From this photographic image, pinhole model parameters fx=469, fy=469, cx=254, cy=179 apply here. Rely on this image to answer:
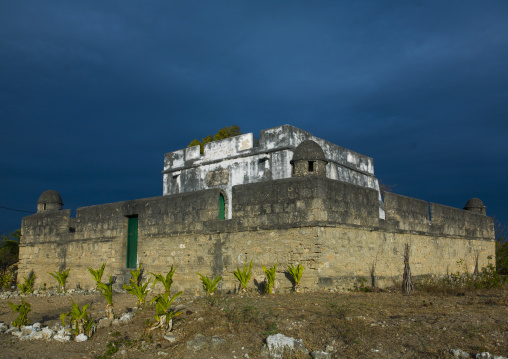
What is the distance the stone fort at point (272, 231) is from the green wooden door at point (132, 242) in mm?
30

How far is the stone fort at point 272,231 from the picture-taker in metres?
10.5

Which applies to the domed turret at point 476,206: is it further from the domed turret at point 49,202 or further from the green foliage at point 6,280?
the green foliage at point 6,280

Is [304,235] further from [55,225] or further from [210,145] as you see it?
[210,145]

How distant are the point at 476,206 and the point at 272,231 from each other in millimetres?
11047

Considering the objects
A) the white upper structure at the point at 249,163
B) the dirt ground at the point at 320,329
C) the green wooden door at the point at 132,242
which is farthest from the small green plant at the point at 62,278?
the white upper structure at the point at 249,163

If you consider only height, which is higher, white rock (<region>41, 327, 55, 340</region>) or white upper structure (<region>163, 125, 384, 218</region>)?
white upper structure (<region>163, 125, 384, 218</region>)

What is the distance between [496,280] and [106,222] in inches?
454

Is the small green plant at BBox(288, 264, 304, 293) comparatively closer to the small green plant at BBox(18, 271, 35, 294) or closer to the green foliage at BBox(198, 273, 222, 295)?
the green foliage at BBox(198, 273, 222, 295)

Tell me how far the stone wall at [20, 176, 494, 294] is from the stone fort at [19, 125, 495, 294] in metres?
0.03

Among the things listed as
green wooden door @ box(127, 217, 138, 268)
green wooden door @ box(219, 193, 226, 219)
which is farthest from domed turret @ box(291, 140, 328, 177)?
green wooden door @ box(127, 217, 138, 268)

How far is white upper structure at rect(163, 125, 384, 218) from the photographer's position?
61.3ft

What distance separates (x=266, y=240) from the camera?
35.8ft

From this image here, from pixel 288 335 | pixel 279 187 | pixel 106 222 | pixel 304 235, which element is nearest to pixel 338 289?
pixel 304 235

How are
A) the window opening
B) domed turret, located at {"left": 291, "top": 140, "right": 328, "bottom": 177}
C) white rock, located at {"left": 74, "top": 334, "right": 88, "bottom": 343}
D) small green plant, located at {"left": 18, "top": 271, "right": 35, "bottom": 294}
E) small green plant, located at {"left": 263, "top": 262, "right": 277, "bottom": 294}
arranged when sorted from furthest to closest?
small green plant, located at {"left": 18, "top": 271, "right": 35, "bottom": 294}, the window opening, domed turret, located at {"left": 291, "top": 140, "right": 328, "bottom": 177}, small green plant, located at {"left": 263, "top": 262, "right": 277, "bottom": 294}, white rock, located at {"left": 74, "top": 334, "right": 88, "bottom": 343}
